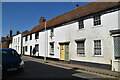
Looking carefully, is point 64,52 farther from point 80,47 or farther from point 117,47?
point 117,47

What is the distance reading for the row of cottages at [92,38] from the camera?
34.4ft

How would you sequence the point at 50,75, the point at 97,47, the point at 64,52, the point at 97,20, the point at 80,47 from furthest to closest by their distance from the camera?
1. the point at 64,52
2. the point at 80,47
3. the point at 97,20
4. the point at 97,47
5. the point at 50,75

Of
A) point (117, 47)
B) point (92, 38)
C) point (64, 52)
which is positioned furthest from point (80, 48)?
point (117, 47)

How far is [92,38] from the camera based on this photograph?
12359 millimetres

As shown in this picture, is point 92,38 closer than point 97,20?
No

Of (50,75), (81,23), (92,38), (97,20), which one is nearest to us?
(50,75)

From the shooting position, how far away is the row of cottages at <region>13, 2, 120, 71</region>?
34.4 feet

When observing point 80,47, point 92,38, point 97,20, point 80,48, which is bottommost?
point 80,48

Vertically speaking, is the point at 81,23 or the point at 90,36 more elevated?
the point at 81,23

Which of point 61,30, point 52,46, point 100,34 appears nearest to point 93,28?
point 100,34

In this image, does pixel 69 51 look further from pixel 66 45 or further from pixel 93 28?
pixel 93 28

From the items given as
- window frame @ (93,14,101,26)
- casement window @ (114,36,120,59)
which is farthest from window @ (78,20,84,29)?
casement window @ (114,36,120,59)

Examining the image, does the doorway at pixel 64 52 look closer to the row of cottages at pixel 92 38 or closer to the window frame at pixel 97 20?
the row of cottages at pixel 92 38

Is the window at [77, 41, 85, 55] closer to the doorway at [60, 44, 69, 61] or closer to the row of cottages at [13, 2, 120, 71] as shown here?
the row of cottages at [13, 2, 120, 71]
